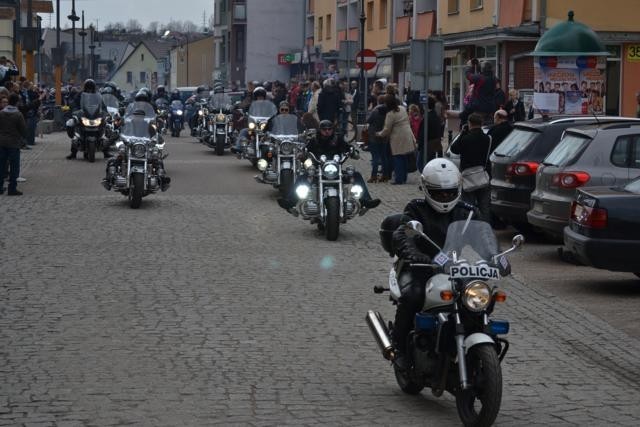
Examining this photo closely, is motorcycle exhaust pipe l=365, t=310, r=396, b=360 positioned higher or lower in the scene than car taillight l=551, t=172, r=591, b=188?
lower

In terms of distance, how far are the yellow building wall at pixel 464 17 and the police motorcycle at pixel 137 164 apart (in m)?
19.9

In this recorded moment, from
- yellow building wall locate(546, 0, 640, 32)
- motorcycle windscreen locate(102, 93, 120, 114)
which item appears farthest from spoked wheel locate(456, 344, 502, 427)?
yellow building wall locate(546, 0, 640, 32)

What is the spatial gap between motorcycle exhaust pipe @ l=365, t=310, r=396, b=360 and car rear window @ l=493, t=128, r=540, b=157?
858 centimetres

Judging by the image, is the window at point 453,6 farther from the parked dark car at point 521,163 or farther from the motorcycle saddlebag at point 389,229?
the motorcycle saddlebag at point 389,229

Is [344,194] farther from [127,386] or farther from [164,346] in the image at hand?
[127,386]

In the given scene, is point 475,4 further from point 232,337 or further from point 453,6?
point 232,337

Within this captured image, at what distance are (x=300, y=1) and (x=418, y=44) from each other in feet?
212

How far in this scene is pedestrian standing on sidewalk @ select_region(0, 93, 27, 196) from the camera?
72.1 feet

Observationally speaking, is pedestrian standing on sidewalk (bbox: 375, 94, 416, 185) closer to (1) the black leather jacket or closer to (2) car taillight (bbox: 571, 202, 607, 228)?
(2) car taillight (bbox: 571, 202, 607, 228)

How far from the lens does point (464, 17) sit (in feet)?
141

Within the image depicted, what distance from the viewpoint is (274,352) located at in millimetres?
9469

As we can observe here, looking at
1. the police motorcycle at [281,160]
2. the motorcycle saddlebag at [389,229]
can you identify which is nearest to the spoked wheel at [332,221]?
the police motorcycle at [281,160]

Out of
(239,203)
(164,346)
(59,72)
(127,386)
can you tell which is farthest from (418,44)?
(59,72)

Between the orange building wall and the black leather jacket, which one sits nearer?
the black leather jacket
